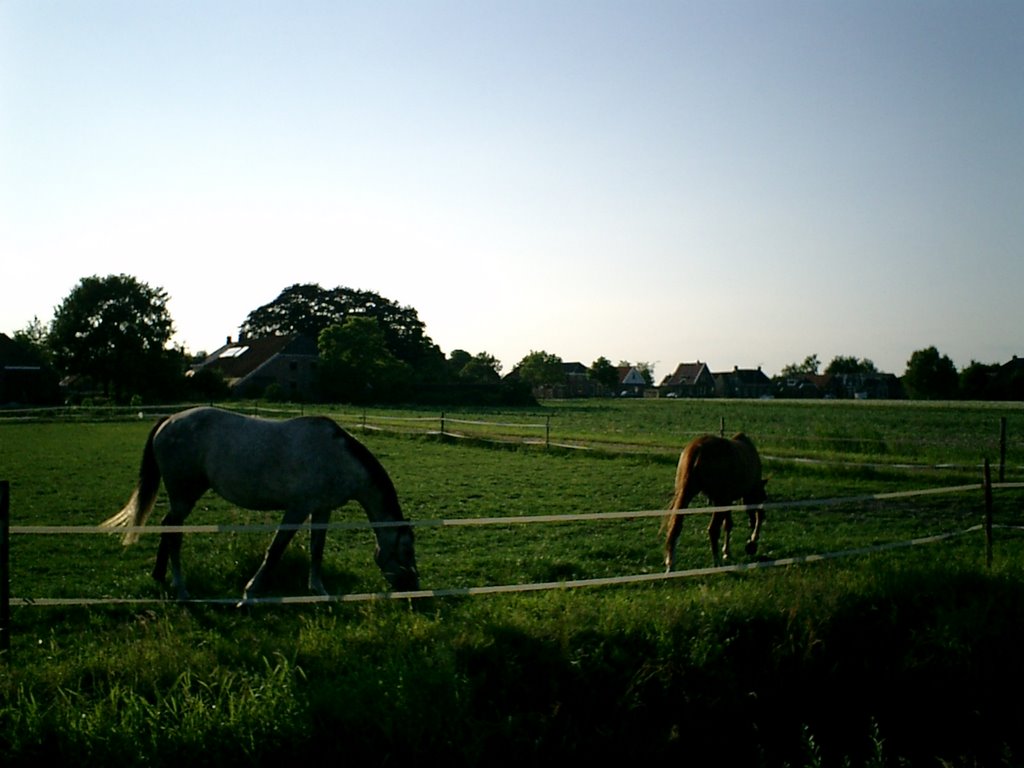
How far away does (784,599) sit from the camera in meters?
6.49

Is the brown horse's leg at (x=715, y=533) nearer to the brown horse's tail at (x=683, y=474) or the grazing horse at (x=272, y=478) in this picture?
the brown horse's tail at (x=683, y=474)

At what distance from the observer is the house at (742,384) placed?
125125mm

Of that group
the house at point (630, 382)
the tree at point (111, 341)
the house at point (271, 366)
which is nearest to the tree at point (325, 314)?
the house at point (271, 366)

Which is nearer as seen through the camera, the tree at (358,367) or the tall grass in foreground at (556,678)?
the tall grass in foreground at (556,678)

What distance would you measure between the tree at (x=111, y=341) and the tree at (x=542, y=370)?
5364 cm

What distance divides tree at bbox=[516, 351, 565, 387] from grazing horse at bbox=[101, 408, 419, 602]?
94625mm

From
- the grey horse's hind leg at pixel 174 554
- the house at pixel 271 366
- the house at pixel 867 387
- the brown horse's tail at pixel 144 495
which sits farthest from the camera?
the house at pixel 867 387

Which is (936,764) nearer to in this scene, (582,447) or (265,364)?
(582,447)

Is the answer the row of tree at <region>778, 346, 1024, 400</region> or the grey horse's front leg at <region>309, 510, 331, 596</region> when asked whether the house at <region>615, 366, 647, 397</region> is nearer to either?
the row of tree at <region>778, 346, 1024, 400</region>

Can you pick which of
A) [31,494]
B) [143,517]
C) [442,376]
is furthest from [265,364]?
[143,517]

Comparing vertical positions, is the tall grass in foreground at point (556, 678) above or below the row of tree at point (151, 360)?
below

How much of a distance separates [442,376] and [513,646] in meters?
72.4

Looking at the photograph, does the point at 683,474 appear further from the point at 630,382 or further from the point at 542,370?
the point at 630,382

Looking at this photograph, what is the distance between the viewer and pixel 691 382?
404ft
